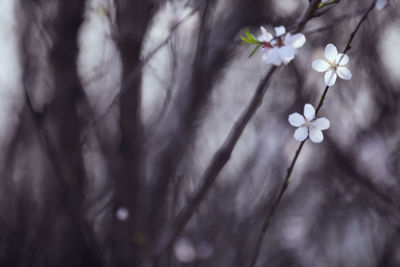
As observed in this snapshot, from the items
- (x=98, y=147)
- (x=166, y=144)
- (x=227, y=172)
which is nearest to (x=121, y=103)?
(x=166, y=144)

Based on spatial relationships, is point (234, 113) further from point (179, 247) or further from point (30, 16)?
point (30, 16)

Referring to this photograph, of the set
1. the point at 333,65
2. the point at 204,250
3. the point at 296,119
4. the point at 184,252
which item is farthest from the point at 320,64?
the point at 184,252

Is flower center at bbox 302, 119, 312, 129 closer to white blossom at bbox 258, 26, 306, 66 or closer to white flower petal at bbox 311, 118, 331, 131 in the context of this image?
white flower petal at bbox 311, 118, 331, 131

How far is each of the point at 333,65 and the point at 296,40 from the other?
0.12 metres

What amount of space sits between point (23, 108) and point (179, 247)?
1490 millimetres

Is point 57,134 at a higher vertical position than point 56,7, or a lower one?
lower

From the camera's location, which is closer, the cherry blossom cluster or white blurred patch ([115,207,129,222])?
the cherry blossom cluster

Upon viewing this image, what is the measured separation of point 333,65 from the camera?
2.32 feet

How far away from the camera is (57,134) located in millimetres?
2014

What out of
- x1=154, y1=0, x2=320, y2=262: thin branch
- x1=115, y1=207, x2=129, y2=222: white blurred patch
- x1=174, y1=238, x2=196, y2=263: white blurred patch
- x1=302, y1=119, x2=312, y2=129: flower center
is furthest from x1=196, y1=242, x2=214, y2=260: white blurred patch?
x1=302, y1=119, x2=312, y2=129: flower center

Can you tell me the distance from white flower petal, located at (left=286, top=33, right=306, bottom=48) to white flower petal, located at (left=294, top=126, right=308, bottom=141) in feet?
0.61

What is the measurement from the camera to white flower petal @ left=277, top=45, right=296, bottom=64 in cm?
63

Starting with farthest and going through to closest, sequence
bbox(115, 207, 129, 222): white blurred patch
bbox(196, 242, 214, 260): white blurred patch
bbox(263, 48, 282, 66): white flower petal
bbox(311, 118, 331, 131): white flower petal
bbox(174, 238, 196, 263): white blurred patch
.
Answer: bbox(174, 238, 196, 263): white blurred patch
bbox(196, 242, 214, 260): white blurred patch
bbox(115, 207, 129, 222): white blurred patch
bbox(311, 118, 331, 131): white flower petal
bbox(263, 48, 282, 66): white flower petal

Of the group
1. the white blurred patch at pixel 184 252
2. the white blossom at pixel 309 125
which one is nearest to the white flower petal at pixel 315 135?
the white blossom at pixel 309 125
